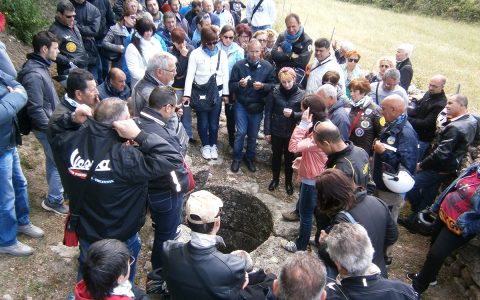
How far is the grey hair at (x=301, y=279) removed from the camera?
2.36m

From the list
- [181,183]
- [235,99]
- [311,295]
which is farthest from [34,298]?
[235,99]

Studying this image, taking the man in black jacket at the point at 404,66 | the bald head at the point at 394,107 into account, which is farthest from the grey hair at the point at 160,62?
the man in black jacket at the point at 404,66

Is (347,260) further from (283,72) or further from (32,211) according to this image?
(32,211)

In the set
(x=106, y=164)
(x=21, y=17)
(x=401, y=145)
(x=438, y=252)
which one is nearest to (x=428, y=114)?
(x=401, y=145)

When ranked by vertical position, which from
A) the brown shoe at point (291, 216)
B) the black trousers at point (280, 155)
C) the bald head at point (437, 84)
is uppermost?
the bald head at point (437, 84)

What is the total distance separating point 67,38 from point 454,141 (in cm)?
582

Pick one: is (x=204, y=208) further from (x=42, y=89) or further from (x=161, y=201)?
(x=42, y=89)

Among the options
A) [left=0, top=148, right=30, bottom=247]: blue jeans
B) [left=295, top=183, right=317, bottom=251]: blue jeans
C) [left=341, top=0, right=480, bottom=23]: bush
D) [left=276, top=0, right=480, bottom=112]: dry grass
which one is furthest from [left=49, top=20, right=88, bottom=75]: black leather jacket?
[left=341, top=0, right=480, bottom=23]: bush

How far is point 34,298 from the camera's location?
12.8ft

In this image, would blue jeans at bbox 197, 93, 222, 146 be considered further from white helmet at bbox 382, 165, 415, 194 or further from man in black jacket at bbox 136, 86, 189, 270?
white helmet at bbox 382, 165, 415, 194

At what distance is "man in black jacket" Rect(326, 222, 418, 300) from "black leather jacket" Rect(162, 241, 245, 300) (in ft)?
2.19

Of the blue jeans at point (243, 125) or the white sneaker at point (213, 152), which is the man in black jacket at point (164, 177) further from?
the white sneaker at point (213, 152)

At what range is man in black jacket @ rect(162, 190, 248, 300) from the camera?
2.62m

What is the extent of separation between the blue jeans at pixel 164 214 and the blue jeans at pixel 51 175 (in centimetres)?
165
